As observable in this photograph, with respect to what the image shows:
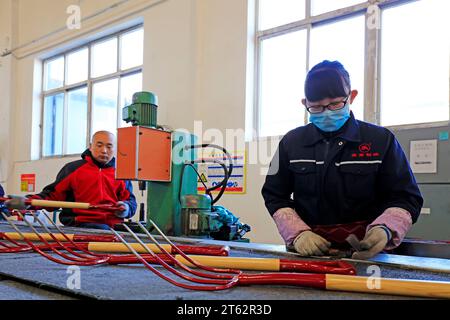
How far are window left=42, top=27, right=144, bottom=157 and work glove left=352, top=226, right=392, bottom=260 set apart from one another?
4.06 metres

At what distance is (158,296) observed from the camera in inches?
29.0

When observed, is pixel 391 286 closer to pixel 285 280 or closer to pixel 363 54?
pixel 285 280

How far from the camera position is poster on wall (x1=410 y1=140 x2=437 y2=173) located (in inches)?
94.2

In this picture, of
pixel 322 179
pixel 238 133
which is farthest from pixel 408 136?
pixel 238 133

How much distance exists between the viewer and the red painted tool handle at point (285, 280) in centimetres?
84

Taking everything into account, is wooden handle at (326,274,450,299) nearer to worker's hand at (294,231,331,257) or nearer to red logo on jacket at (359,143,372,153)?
worker's hand at (294,231,331,257)

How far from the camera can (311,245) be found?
1.26m

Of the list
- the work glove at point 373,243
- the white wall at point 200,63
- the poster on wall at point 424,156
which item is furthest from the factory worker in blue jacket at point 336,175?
the white wall at point 200,63

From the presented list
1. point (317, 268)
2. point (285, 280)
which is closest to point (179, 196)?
point (317, 268)

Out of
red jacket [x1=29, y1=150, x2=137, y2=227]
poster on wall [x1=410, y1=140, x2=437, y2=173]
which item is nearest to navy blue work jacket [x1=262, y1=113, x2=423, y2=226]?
poster on wall [x1=410, y1=140, x2=437, y2=173]

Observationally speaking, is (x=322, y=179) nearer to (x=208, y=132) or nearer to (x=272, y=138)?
(x=272, y=138)

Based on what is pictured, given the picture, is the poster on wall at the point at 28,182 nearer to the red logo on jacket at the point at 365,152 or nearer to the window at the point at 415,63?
the window at the point at 415,63

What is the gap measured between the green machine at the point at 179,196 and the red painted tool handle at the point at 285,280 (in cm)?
121

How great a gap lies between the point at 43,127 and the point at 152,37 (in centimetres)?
276
